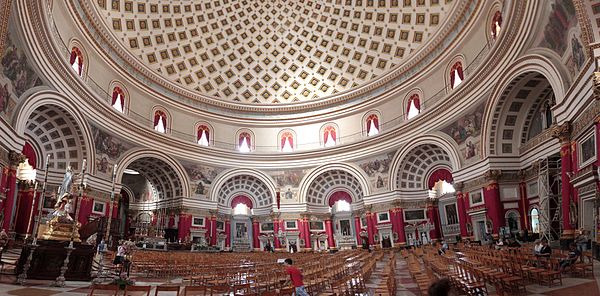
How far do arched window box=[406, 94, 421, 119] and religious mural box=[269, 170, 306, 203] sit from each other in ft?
35.2

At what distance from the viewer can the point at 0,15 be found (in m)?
11.4

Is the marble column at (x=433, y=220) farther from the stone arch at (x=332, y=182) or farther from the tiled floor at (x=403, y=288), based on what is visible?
the tiled floor at (x=403, y=288)

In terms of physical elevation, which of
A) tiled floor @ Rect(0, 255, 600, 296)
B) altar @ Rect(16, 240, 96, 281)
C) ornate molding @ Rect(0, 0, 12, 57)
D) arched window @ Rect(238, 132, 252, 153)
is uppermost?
arched window @ Rect(238, 132, 252, 153)

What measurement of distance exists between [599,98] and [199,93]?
29.8 m

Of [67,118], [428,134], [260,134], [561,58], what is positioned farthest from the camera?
[260,134]

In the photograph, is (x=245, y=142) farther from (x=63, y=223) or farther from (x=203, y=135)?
(x=63, y=223)

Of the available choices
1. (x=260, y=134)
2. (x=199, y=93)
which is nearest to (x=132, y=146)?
(x=199, y=93)

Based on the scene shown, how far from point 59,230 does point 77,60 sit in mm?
16496

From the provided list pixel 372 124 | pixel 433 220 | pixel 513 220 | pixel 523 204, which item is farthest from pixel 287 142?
pixel 523 204

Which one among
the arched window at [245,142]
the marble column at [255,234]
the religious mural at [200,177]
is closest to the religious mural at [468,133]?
the arched window at [245,142]

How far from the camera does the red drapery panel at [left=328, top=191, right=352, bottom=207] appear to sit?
35.3 m

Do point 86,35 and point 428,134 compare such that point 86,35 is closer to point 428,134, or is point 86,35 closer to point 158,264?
point 158,264

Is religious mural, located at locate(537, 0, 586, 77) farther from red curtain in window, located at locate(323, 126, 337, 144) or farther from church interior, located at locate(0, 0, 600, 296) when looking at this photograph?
red curtain in window, located at locate(323, 126, 337, 144)

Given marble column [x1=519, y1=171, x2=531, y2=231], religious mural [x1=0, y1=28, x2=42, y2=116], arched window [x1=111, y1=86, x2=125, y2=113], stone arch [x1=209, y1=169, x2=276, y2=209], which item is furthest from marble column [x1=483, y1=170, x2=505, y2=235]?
arched window [x1=111, y1=86, x2=125, y2=113]
